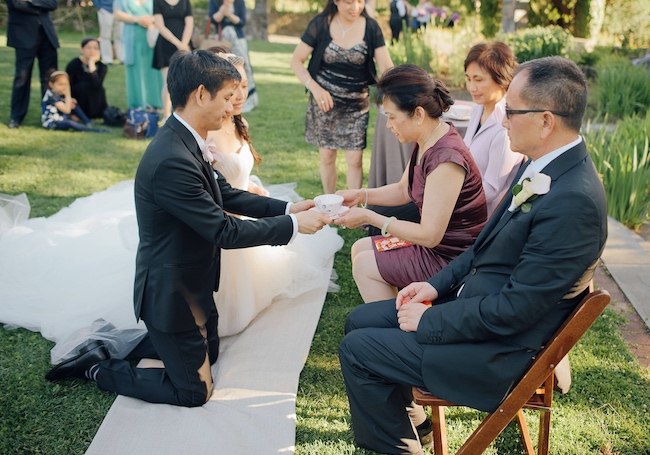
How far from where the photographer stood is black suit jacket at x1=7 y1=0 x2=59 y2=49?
7.46 metres

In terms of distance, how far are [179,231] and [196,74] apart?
0.73 metres

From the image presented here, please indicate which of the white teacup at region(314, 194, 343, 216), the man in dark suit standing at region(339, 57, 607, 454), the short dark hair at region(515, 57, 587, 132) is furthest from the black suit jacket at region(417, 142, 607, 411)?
the white teacup at region(314, 194, 343, 216)

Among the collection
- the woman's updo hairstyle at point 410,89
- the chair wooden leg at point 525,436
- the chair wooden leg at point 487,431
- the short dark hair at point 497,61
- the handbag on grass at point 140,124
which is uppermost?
the short dark hair at point 497,61

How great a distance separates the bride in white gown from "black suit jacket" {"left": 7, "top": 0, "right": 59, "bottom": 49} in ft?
13.1

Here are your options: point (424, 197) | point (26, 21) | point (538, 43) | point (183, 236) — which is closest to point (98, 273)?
point (183, 236)

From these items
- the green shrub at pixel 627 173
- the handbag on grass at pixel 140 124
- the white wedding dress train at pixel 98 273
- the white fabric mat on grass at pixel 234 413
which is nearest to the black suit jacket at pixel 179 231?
the white fabric mat on grass at pixel 234 413

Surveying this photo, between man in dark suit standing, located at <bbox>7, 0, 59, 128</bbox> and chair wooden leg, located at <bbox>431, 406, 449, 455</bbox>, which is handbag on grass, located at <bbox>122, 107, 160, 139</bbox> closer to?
man in dark suit standing, located at <bbox>7, 0, 59, 128</bbox>

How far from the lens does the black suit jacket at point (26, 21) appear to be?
746cm

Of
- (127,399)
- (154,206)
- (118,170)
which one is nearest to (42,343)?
(127,399)

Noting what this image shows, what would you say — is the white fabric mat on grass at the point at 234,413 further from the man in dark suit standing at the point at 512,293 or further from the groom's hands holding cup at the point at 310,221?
the groom's hands holding cup at the point at 310,221

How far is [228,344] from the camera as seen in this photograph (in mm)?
3584

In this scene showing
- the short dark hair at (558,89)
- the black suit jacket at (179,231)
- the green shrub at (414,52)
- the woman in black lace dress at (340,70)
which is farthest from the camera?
the green shrub at (414,52)

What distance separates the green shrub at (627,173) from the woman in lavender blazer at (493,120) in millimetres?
1655

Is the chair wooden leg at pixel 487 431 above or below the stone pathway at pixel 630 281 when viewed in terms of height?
above
